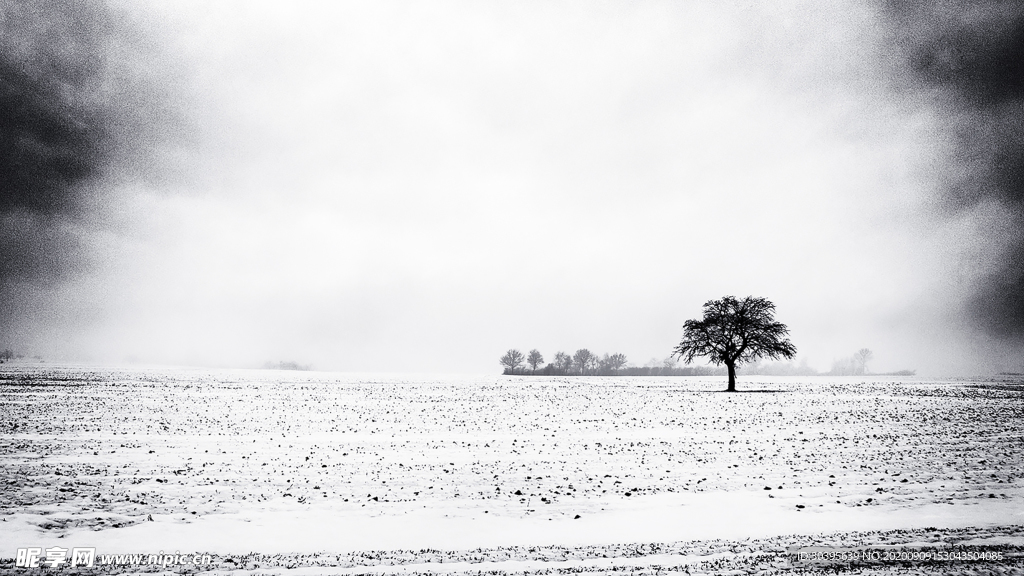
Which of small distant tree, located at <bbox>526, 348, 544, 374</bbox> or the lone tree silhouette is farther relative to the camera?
small distant tree, located at <bbox>526, 348, 544, 374</bbox>

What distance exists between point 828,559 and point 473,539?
17.6 ft

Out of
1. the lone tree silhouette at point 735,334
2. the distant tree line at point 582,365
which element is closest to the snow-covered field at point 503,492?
the lone tree silhouette at point 735,334

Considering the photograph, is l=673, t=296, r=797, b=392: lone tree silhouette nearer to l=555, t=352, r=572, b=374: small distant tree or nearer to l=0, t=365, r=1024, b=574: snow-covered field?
l=0, t=365, r=1024, b=574: snow-covered field

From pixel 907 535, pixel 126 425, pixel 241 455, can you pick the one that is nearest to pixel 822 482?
pixel 907 535

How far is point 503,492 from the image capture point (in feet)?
37.4

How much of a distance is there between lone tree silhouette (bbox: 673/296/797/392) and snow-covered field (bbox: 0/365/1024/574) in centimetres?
3715

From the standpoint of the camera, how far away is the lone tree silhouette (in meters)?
58.8

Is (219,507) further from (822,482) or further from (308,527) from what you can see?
(822,482)

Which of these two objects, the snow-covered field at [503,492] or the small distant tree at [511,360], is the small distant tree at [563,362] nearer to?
the small distant tree at [511,360]

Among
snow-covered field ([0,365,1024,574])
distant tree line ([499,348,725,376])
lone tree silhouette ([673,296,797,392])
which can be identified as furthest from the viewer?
distant tree line ([499,348,725,376])

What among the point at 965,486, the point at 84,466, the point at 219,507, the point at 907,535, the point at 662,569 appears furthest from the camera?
the point at 84,466

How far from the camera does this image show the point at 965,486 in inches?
454

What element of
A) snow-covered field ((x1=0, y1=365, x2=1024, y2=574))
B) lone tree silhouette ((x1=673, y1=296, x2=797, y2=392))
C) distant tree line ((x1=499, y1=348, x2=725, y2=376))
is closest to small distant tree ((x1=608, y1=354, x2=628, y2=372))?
distant tree line ((x1=499, y1=348, x2=725, y2=376))

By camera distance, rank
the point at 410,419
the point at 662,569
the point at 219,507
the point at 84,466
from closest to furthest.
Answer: the point at 662,569
the point at 219,507
the point at 84,466
the point at 410,419
